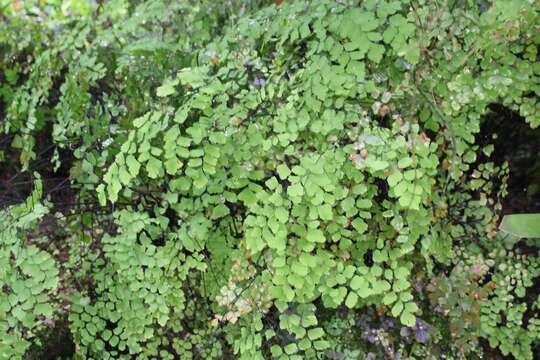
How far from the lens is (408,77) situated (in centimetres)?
176

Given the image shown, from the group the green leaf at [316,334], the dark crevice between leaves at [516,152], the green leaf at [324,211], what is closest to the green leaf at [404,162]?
the green leaf at [324,211]

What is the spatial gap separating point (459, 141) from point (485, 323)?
1.00m

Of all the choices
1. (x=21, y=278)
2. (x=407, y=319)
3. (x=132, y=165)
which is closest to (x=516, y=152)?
(x=407, y=319)

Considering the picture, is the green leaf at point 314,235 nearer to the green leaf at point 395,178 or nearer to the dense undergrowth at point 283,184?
the dense undergrowth at point 283,184

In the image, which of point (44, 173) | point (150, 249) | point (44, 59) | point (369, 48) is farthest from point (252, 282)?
point (44, 173)

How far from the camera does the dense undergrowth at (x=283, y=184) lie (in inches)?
62.3

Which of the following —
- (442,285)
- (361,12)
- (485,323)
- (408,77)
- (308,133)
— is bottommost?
(485,323)

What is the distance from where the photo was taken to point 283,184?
73.0 inches

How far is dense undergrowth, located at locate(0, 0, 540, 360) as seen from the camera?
5.19ft

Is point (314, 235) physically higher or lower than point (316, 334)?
higher

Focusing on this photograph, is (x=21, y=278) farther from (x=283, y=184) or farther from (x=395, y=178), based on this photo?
(x=395, y=178)

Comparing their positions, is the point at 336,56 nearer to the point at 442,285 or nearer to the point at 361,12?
the point at 361,12

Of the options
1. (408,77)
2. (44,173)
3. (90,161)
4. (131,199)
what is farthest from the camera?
(44,173)

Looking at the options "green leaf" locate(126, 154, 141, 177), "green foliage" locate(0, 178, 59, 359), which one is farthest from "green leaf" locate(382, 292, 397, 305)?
"green foliage" locate(0, 178, 59, 359)
